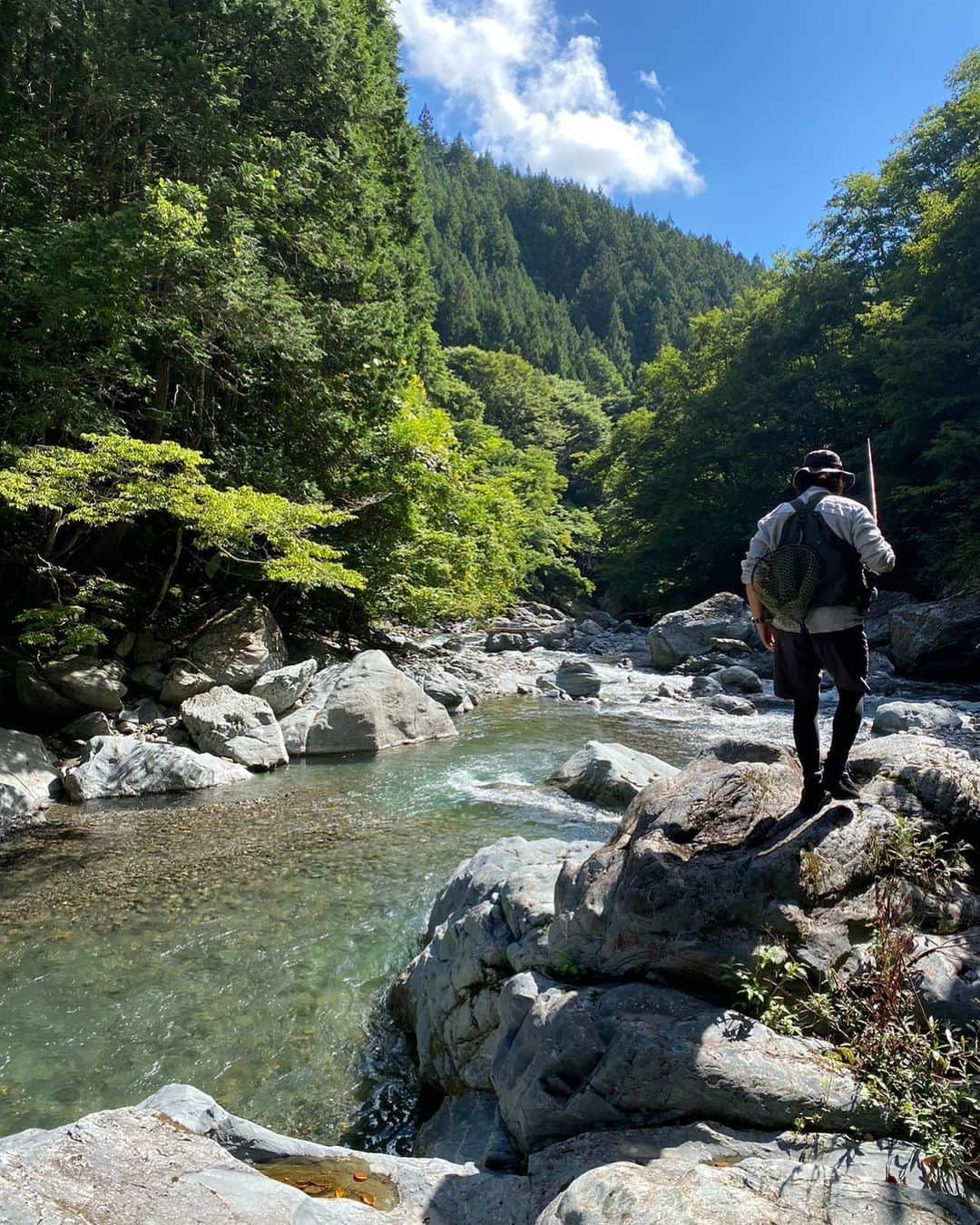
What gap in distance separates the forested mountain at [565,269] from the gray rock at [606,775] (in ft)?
236

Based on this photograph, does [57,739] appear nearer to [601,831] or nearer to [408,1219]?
[601,831]

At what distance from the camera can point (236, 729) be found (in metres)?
10.6

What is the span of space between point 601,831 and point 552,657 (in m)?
14.3

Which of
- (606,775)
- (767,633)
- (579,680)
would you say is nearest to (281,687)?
(606,775)

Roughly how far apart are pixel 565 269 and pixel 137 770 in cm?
11652

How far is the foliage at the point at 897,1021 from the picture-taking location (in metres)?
2.35

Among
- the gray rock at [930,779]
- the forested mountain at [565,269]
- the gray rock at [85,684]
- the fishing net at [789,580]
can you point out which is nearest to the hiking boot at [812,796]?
the gray rock at [930,779]

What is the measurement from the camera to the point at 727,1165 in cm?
235

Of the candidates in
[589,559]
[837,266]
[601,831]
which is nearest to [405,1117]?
[601,831]

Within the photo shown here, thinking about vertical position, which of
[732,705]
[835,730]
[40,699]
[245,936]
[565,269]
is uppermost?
[565,269]

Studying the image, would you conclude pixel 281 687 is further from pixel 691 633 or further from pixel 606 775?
pixel 691 633

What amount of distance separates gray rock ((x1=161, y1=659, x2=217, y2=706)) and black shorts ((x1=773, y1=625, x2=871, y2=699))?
9.79 m

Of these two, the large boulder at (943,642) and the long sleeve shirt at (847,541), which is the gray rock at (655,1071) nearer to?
the long sleeve shirt at (847,541)

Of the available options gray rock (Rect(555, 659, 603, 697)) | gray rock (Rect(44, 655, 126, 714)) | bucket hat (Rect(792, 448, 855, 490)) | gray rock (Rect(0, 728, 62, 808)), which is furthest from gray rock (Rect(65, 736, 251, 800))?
gray rock (Rect(555, 659, 603, 697))
